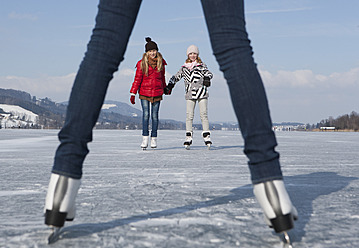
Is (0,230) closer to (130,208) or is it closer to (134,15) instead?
(130,208)

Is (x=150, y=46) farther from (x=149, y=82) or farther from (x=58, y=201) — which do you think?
(x=58, y=201)

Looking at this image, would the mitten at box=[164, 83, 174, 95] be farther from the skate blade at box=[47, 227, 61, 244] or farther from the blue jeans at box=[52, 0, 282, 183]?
the skate blade at box=[47, 227, 61, 244]

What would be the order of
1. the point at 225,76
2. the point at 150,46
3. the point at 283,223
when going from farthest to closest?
the point at 150,46
the point at 225,76
the point at 283,223

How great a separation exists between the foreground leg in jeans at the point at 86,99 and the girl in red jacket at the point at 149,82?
19.2ft

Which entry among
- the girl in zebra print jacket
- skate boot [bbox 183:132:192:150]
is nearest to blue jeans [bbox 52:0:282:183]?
skate boot [bbox 183:132:192:150]

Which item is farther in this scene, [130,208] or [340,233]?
[130,208]

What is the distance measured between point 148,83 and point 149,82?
0.03 meters

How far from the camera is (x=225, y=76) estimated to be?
4.26 feet

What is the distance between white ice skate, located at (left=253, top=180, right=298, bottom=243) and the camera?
1.18 metres

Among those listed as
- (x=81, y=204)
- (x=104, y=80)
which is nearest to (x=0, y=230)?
(x=81, y=204)

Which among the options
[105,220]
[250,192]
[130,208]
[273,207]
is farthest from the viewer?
[250,192]

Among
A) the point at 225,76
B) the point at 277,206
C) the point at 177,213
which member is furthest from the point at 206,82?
the point at 277,206

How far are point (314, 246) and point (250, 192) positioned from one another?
3.40 ft

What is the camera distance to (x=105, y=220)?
5.02 ft
